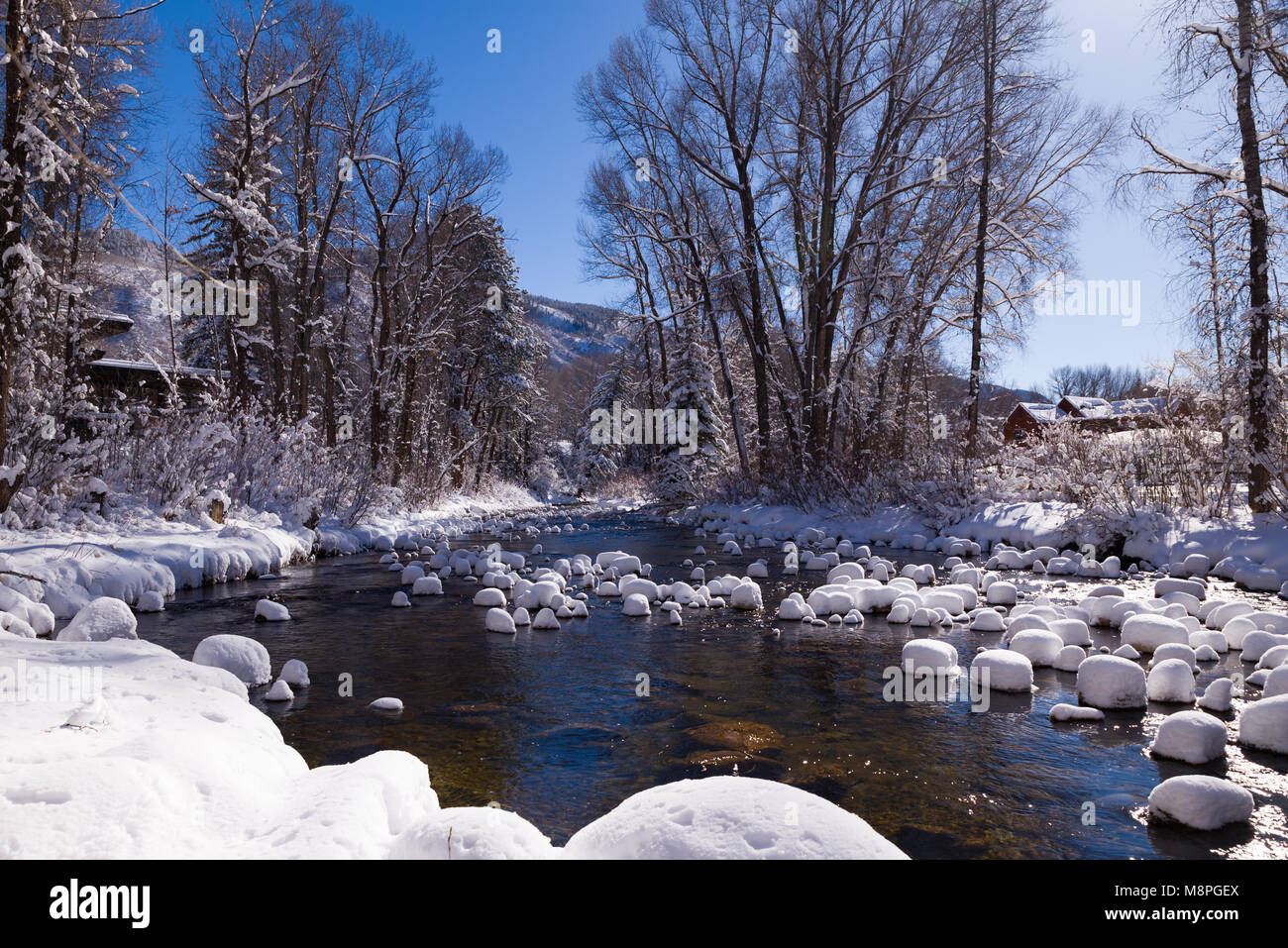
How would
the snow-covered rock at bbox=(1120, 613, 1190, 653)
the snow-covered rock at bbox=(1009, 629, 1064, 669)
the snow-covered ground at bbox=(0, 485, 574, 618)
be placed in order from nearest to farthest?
the snow-covered rock at bbox=(1009, 629, 1064, 669)
the snow-covered rock at bbox=(1120, 613, 1190, 653)
the snow-covered ground at bbox=(0, 485, 574, 618)

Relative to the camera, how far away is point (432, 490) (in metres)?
18.9

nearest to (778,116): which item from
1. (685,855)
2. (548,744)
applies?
(548,744)

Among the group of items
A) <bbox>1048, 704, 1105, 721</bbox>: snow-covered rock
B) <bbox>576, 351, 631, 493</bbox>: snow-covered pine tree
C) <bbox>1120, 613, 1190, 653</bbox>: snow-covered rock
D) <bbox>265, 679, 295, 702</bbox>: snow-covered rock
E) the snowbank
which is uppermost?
<bbox>576, 351, 631, 493</bbox>: snow-covered pine tree

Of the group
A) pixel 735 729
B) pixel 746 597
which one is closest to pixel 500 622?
pixel 746 597

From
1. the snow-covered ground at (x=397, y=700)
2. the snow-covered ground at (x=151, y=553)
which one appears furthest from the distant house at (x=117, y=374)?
the snow-covered ground at (x=397, y=700)

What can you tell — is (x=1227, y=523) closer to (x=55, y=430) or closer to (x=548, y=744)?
(x=548, y=744)

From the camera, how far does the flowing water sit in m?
2.67

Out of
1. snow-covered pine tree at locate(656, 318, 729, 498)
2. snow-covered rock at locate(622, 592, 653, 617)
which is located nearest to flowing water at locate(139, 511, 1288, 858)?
snow-covered rock at locate(622, 592, 653, 617)

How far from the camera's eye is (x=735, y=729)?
3.63 m

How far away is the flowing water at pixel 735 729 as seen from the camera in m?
2.67

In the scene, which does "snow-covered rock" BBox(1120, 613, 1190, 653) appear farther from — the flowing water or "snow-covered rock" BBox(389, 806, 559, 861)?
"snow-covered rock" BBox(389, 806, 559, 861)

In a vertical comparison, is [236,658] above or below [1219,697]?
above

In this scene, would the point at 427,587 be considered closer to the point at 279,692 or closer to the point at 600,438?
the point at 279,692

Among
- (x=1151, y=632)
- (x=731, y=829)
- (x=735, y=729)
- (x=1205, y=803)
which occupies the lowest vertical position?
A: (x=735, y=729)
